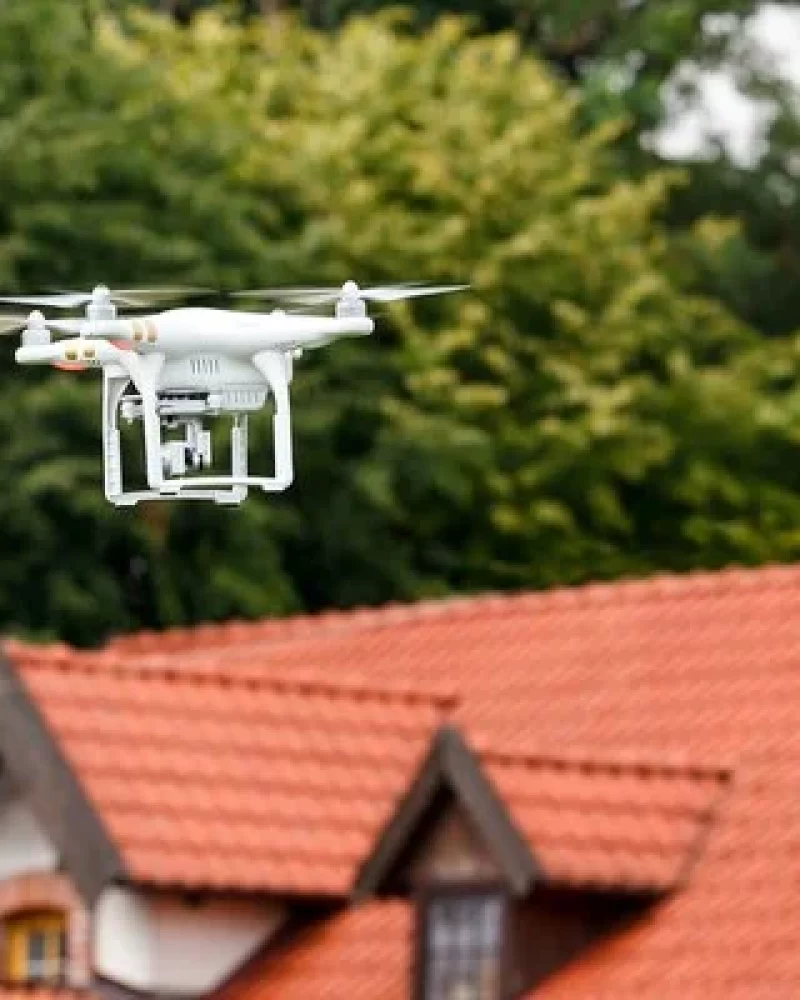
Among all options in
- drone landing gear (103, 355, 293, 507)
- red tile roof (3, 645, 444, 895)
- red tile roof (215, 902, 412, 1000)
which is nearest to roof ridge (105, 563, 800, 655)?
red tile roof (3, 645, 444, 895)

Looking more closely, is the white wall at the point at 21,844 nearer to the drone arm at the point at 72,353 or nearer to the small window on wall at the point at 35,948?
the small window on wall at the point at 35,948

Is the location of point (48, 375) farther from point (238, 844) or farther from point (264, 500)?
point (238, 844)

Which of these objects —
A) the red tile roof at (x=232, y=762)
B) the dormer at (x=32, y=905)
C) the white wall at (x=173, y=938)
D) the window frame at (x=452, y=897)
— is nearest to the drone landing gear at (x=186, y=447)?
the window frame at (x=452, y=897)

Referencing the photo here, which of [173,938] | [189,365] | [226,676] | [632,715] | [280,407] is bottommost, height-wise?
[280,407]

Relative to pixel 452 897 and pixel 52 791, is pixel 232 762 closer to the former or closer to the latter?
pixel 52 791

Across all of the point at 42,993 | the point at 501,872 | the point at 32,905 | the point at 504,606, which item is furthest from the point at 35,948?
the point at 504,606

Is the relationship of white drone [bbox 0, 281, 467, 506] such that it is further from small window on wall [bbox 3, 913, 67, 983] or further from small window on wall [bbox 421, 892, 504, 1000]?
small window on wall [bbox 3, 913, 67, 983]

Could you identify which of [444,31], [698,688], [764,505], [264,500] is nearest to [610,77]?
[444,31]
